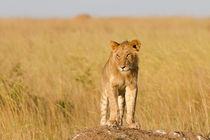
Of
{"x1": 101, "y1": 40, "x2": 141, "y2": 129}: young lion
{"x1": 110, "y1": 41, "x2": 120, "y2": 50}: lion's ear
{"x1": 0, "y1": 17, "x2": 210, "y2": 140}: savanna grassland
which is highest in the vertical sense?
{"x1": 110, "y1": 41, "x2": 120, "y2": 50}: lion's ear

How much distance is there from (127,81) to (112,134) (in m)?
0.71

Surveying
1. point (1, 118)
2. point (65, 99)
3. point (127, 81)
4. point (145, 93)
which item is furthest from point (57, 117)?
point (127, 81)

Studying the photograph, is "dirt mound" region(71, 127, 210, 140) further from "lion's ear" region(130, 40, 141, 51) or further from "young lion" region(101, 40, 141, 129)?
"lion's ear" region(130, 40, 141, 51)

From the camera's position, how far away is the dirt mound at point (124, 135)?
12.9 ft

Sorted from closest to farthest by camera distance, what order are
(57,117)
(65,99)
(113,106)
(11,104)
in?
(113,106) < (11,104) < (57,117) < (65,99)

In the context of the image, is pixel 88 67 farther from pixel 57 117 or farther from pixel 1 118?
pixel 1 118

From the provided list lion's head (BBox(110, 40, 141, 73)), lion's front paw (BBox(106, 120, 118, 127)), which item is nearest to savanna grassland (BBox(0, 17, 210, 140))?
lion's front paw (BBox(106, 120, 118, 127))

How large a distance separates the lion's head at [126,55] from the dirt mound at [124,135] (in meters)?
0.71

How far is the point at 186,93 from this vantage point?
803cm

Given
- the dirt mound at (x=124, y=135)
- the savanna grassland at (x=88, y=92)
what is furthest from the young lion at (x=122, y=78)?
the savanna grassland at (x=88, y=92)

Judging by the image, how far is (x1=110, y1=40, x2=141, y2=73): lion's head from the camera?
4215 millimetres

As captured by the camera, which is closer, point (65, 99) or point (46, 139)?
point (46, 139)

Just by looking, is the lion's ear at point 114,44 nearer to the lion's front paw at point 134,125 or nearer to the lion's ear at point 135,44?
the lion's ear at point 135,44

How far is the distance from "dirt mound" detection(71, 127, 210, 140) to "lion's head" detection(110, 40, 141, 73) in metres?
0.71
